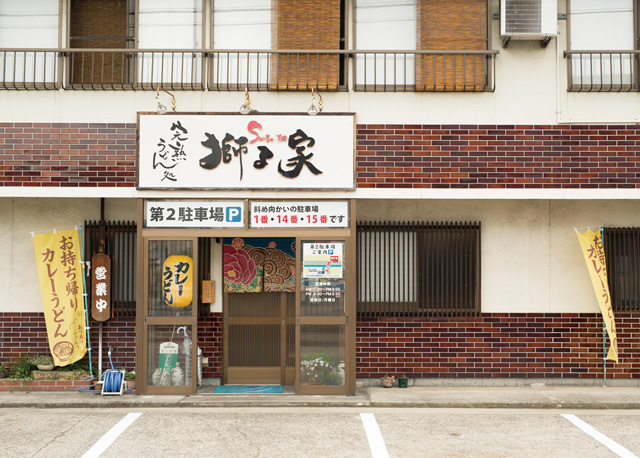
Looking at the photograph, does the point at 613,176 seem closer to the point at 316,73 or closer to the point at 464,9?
the point at 464,9

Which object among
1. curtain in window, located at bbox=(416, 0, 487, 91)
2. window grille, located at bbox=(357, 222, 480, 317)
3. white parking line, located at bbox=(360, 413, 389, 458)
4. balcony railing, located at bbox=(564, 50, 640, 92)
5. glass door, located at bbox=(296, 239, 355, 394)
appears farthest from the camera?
window grille, located at bbox=(357, 222, 480, 317)

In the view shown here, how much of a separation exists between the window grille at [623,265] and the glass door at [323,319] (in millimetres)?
5011

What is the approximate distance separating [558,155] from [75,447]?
9088 mm

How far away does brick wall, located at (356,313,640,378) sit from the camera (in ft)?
39.0

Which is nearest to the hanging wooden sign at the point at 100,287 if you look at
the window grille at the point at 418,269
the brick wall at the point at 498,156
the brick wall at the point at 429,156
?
the brick wall at the point at 429,156

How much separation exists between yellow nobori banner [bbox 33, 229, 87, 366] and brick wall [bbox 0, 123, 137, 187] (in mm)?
1067

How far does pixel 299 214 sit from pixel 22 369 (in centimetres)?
579

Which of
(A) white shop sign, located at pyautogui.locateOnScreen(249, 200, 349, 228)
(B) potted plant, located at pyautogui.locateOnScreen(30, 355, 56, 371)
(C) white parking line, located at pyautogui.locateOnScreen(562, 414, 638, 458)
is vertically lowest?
(C) white parking line, located at pyautogui.locateOnScreen(562, 414, 638, 458)

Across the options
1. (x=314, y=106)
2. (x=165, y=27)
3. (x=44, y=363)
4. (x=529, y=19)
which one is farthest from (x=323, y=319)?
(x=529, y=19)

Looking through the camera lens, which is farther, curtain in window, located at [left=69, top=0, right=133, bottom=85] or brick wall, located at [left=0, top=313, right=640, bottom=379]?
curtain in window, located at [left=69, top=0, right=133, bottom=85]

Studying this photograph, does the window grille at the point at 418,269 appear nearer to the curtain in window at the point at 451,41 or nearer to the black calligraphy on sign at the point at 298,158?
the black calligraphy on sign at the point at 298,158

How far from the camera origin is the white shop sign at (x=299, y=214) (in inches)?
442

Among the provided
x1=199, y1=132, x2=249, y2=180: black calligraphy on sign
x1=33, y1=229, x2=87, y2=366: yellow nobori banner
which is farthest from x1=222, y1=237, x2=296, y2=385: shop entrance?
x1=33, y1=229, x2=87, y2=366: yellow nobori banner

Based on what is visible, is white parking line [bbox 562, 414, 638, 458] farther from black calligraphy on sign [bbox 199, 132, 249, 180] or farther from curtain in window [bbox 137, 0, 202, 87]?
curtain in window [bbox 137, 0, 202, 87]
